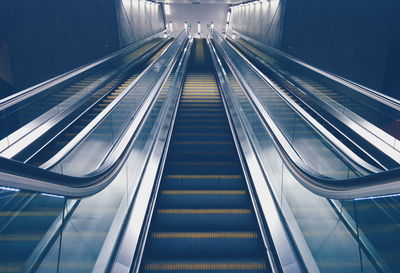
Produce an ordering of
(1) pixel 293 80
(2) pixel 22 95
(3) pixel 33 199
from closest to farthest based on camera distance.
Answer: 1. (3) pixel 33 199
2. (2) pixel 22 95
3. (1) pixel 293 80

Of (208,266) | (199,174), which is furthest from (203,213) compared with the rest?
(199,174)

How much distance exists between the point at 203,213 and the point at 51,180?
1.96 metres

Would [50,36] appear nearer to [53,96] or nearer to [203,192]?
[53,96]

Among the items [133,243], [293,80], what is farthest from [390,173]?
[293,80]

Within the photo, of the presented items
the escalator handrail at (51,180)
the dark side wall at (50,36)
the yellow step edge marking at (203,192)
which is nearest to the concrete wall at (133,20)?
the dark side wall at (50,36)

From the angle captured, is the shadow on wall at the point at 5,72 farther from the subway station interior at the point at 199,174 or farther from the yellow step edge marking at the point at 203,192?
the yellow step edge marking at the point at 203,192

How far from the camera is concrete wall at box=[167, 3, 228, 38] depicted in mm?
29953

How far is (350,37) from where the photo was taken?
35.0 ft

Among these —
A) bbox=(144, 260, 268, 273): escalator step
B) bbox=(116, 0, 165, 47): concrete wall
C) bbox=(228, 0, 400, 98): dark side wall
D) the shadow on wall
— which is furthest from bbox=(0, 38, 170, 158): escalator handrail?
bbox=(228, 0, 400, 98): dark side wall

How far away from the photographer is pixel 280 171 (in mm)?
3721

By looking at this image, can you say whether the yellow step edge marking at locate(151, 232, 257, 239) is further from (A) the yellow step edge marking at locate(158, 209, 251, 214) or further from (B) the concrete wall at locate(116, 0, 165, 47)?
(B) the concrete wall at locate(116, 0, 165, 47)

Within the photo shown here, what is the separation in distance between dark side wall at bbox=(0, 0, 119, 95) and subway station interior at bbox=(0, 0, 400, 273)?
2.64m

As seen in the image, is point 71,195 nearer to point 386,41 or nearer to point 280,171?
point 280,171

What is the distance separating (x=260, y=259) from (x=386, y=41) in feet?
33.2
